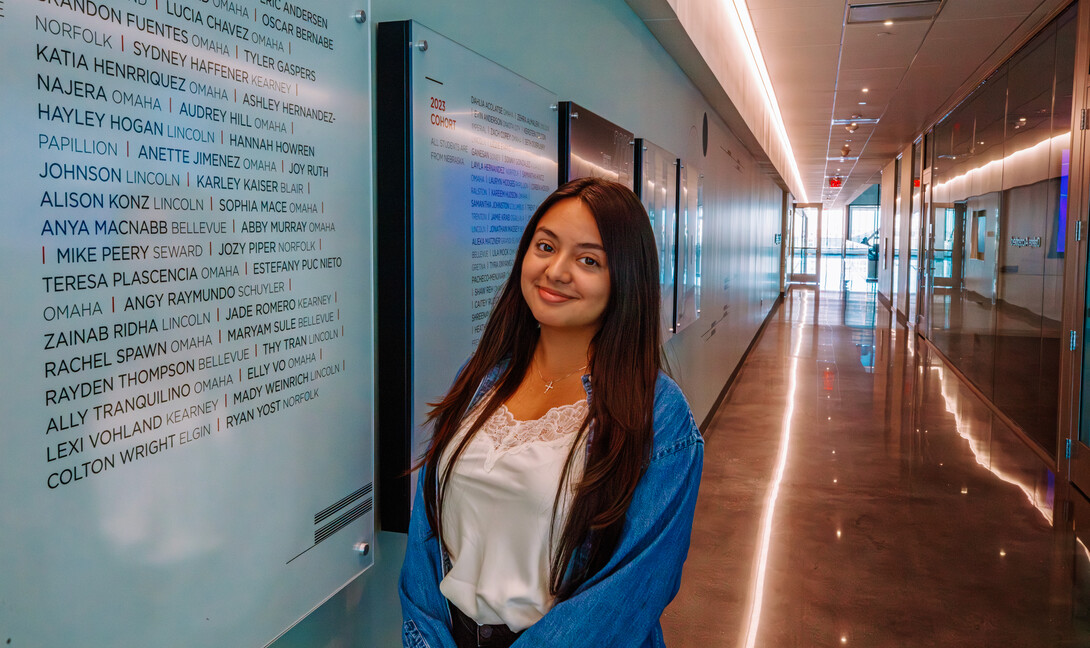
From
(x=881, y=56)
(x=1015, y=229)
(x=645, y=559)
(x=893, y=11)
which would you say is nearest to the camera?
(x=645, y=559)

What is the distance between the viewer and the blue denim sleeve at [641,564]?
1.36 metres

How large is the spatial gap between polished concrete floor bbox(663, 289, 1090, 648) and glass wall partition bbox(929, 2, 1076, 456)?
0.54 metres

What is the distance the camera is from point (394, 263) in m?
1.79

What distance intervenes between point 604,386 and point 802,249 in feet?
113

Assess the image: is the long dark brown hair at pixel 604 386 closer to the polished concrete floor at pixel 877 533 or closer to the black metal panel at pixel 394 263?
the black metal panel at pixel 394 263

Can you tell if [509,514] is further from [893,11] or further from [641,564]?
[893,11]

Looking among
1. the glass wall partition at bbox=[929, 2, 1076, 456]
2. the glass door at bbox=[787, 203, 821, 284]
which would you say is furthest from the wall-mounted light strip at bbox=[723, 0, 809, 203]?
the glass door at bbox=[787, 203, 821, 284]

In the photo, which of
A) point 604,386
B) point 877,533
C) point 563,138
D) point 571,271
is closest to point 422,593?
point 604,386

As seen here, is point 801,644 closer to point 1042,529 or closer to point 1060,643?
point 1060,643

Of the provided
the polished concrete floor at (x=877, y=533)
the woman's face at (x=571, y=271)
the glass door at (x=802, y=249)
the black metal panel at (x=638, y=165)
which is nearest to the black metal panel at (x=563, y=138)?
the black metal panel at (x=638, y=165)

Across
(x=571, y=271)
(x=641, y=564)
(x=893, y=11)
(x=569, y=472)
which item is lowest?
(x=641, y=564)

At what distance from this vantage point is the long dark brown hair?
1375mm

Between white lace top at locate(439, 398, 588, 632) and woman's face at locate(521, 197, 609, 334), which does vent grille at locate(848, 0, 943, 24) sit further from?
white lace top at locate(439, 398, 588, 632)

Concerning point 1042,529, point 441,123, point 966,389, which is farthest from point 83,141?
point 966,389
